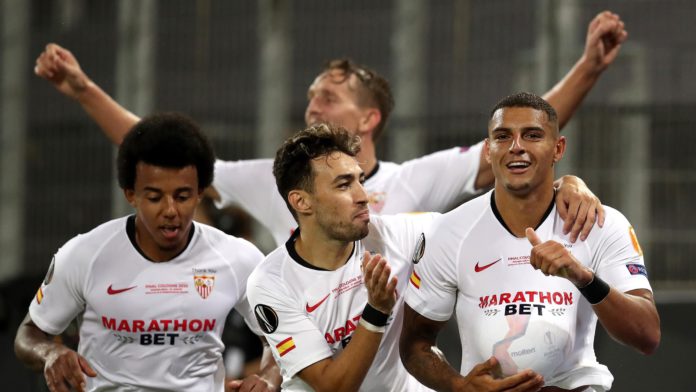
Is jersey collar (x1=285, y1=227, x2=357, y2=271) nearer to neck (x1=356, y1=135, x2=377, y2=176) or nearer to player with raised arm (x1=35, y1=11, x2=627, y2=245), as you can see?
player with raised arm (x1=35, y1=11, x2=627, y2=245)

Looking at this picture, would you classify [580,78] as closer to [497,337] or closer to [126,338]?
[497,337]

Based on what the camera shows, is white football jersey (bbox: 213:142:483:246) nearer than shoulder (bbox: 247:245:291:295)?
No

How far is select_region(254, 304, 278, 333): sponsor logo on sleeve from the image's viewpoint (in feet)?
14.2

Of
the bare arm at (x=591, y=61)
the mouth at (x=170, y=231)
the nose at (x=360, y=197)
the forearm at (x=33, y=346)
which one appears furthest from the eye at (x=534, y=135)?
the forearm at (x=33, y=346)

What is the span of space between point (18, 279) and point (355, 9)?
309 centimetres

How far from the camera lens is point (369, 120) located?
5.77m

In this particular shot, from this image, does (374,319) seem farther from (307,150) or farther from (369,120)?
(369,120)

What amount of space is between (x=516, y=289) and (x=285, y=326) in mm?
892

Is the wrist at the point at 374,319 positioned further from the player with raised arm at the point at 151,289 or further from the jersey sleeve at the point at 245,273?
the jersey sleeve at the point at 245,273

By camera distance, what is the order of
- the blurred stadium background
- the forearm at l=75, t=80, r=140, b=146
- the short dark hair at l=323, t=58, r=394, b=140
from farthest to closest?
the blurred stadium background
the short dark hair at l=323, t=58, r=394, b=140
the forearm at l=75, t=80, r=140, b=146

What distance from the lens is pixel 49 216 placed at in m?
8.13

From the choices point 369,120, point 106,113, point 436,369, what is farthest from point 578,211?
point 106,113

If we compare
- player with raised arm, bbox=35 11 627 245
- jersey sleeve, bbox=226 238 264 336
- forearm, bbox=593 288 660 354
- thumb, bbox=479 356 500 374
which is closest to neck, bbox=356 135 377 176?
player with raised arm, bbox=35 11 627 245

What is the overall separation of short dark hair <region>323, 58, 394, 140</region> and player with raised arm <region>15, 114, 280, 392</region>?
125 cm
